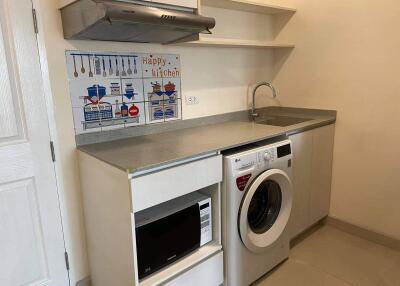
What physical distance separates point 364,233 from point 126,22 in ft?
7.83

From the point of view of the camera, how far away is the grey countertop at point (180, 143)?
1380 millimetres

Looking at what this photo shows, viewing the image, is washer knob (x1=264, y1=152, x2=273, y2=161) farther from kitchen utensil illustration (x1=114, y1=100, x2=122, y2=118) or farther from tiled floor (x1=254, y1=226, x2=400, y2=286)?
kitchen utensil illustration (x1=114, y1=100, x2=122, y2=118)

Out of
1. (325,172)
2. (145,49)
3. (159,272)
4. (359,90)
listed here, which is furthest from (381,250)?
(145,49)

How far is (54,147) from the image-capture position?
5.24 feet

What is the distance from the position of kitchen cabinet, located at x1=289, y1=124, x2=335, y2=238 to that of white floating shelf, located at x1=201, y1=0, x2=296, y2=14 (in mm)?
1068

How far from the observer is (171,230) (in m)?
1.53

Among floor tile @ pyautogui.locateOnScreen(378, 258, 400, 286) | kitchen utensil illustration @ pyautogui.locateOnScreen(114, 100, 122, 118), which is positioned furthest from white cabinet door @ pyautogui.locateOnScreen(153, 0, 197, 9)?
floor tile @ pyautogui.locateOnScreen(378, 258, 400, 286)

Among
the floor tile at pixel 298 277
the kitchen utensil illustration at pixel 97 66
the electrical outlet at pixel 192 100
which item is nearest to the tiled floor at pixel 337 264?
the floor tile at pixel 298 277

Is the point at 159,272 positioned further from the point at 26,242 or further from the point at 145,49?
the point at 145,49

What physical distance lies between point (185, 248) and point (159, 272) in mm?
188

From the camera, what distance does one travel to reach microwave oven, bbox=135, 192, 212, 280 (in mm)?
1422

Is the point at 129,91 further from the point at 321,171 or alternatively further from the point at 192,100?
the point at 321,171

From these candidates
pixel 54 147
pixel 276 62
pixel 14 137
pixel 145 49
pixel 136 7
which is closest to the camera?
pixel 136 7

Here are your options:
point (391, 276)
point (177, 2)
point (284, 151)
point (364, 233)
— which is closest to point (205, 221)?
point (284, 151)
